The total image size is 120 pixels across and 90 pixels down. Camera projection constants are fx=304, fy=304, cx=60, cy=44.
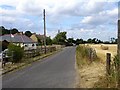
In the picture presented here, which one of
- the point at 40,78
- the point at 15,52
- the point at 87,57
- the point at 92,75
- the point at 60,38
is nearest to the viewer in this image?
the point at 92,75

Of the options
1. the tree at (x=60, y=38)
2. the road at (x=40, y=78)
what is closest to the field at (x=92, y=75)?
the road at (x=40, y=78)

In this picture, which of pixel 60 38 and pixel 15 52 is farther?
pixel 60 38

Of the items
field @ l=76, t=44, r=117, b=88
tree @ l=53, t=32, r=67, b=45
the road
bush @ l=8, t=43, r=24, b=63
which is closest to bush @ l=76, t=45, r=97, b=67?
field @ l=76, t=44, r=117, b=88

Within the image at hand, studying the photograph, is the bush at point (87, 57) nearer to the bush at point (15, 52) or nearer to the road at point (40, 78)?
the road at point (40, 78)

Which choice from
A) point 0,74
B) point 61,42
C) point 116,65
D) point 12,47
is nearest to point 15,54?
point 12,47

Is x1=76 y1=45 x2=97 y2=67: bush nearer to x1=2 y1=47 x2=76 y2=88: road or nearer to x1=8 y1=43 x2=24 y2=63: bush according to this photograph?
x1=2 y1=47 x2=76 y2=88: road

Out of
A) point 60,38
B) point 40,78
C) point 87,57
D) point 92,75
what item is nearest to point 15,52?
point 87,57

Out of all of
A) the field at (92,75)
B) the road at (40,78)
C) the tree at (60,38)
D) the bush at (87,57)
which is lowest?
the road at (40,78)

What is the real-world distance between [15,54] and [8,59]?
152 centimetres

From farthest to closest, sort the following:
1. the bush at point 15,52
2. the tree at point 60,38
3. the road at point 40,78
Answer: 1. the tree at point 60,38
2. the bush at point 15,52
3. the road at point 40,78

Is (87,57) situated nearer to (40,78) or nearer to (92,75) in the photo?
(92,75)

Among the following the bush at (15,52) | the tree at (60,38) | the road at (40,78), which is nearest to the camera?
the road at (40,78)

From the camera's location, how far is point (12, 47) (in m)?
28.8

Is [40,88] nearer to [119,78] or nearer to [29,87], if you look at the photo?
[29,87]
